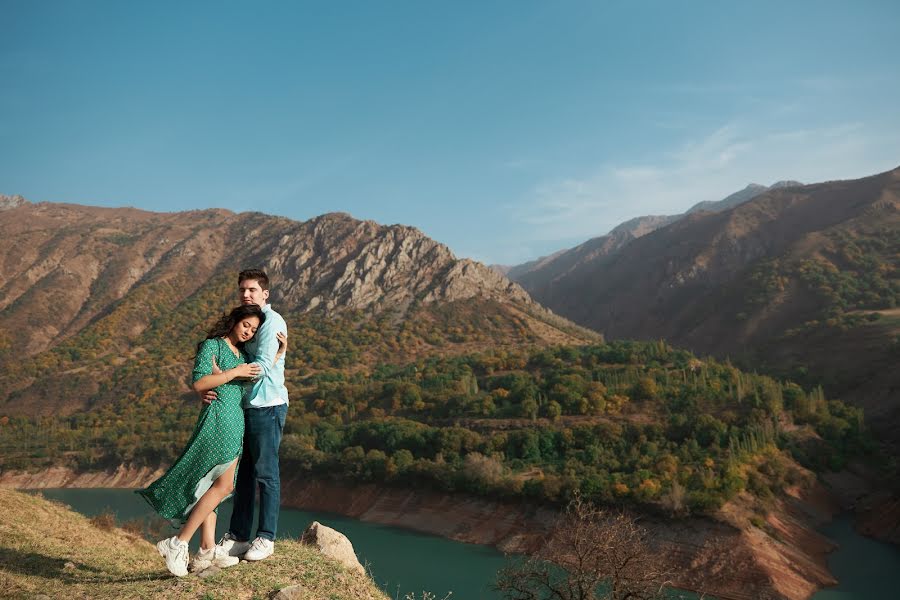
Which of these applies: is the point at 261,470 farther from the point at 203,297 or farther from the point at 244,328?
the point at 203,297

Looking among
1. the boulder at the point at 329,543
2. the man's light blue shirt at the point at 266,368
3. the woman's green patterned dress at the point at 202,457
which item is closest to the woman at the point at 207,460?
the woman's green patterned dress at the point at 202,457

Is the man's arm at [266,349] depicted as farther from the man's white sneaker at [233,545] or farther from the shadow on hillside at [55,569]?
the shadow on hillside at [55,569]

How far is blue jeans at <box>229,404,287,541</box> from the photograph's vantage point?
592 centimetres

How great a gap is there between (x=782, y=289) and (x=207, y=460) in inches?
3773

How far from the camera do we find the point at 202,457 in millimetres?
5629

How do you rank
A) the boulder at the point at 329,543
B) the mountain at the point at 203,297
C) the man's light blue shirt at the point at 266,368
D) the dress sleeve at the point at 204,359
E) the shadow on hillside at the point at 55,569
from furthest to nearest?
the mountain at the point at 203,297 → the boulder at the point at 329,543 → the shadow on hillside at the point at 55,569 → the man's light blue shirt at the point at 266,368 → the dress sleeve at the point at 204,359

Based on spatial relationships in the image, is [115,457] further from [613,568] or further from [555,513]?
[613,568]

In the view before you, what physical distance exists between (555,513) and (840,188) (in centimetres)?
11641

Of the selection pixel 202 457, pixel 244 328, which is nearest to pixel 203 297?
pixel 244 328

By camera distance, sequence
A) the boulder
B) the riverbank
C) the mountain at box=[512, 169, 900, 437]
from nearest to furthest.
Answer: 1. the boulder
2. the riverbank
3. the mountain at box=[512, 169, 900, 437]

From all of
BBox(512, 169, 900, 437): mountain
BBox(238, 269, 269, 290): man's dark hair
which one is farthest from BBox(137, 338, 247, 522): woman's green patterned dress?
BBox(512, 169, 900, 437): mountain

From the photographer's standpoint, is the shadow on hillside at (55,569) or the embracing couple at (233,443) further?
the shadow on hillside at (55,569)

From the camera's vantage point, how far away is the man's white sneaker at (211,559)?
5.94m

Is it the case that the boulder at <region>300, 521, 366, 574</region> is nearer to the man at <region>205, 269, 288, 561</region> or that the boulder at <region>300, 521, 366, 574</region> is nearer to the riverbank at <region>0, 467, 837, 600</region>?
the man at <region>205, 269, 288, 561</region>
